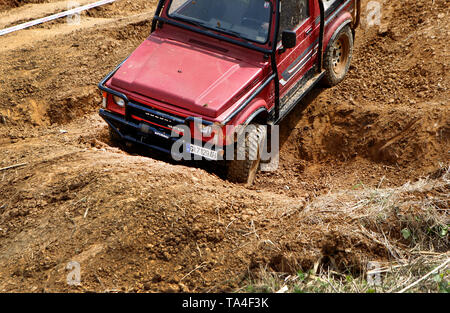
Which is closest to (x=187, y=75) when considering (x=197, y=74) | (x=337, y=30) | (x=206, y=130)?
(x=197, y=74)

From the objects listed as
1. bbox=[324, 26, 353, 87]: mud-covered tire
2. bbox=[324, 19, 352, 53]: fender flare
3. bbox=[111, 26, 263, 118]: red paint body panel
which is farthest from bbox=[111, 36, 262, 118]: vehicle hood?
bbox=[324, 26, 353, 87]: mud-covered tire

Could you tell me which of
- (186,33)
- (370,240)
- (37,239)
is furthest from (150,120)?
(370,240)

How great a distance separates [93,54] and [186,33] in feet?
8.73

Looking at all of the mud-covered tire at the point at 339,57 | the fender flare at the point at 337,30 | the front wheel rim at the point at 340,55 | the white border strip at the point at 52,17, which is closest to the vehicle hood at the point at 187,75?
the fender flare at the point at 337,30

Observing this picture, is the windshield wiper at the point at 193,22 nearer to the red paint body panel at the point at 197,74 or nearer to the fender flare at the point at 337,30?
the red paint body panel at the point at 197,74

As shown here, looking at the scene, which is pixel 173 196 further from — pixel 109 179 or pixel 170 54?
pixel 170 54

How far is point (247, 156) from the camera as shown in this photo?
624cm

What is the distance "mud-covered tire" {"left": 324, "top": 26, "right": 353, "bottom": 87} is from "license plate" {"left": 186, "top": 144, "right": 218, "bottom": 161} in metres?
2.71

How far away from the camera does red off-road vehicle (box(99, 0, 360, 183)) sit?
585 centimetres

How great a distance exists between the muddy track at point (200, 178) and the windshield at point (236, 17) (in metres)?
1.70

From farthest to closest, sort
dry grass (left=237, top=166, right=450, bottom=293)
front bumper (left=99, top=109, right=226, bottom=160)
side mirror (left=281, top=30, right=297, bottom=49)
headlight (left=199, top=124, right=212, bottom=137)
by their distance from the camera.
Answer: side mirror (left=281, top=30, right=297, bottom=49)
front bumper (left=99, top=109, right=226, bottom=160)
headlight (left=199, top=124, right=212, bottom=137)
dry grass (left=237, top=166, right=450, bottom=293)

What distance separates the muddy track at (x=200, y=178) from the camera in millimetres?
4906

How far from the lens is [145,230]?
513cm

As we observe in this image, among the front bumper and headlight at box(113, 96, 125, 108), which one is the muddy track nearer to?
the front bumper
